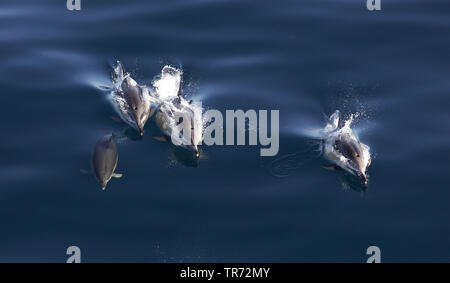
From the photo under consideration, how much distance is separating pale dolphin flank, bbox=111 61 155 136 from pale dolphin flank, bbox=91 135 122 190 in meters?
0.88

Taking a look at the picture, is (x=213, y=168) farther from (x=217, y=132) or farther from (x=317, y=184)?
(x=317, y=184)

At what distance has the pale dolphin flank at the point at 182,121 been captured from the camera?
13461 mm

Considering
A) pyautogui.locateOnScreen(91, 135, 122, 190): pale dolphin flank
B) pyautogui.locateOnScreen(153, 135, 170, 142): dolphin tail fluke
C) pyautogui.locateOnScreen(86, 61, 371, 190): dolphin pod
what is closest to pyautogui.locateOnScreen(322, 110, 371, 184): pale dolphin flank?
pyautogui.locateOnScreen(86, 61, 371, 190): dolphin pod

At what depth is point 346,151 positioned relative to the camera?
12.8 meters

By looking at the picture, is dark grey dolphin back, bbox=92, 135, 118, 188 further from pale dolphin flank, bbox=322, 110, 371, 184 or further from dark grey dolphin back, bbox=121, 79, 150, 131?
pale dolphin flank, bbox=322, 110, 371, 184

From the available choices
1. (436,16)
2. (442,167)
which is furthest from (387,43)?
(442,167)

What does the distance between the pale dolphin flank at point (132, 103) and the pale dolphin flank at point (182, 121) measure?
15.0 inches

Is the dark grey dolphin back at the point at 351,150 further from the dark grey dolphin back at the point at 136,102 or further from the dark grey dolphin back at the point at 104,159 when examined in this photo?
the dark grey dolphin back at the point at 104,159

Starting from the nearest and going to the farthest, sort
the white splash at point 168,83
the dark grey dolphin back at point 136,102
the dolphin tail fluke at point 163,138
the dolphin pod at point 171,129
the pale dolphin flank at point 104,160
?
the pale dolphin flank at point 104,160 < the dolphin pod at point 171,129 < the dolphin tail fluke at point 163,138 < the dark grey dolphin back at point 136,102 < the white splash at point 168,83

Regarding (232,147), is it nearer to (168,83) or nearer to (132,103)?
(132,103)

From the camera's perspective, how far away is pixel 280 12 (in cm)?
1962

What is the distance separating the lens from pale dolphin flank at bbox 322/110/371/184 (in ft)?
41.4

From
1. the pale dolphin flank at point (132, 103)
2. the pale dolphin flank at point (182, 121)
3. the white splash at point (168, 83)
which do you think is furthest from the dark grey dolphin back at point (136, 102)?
the white splash at point (168, 83)

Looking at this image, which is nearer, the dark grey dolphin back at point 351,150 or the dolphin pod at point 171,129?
the dark grey dolphin back at point 351,150
